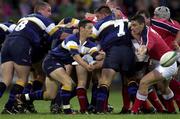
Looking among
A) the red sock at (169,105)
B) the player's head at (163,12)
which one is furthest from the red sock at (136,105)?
the player's head at (163,12)

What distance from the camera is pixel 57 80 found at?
15.0 metres

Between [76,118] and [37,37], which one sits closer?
[76,118]

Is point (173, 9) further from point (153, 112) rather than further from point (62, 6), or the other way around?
point (153, 112)

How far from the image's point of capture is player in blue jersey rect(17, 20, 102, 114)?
14773mm

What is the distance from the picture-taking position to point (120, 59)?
14984 millimetres

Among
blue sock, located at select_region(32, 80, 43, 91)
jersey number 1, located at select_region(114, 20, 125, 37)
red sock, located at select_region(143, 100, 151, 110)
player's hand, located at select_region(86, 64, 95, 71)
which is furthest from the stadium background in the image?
player's hand, located at select_region(86, 64, 95, 71)

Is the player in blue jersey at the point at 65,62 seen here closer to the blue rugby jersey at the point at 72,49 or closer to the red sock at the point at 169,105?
the blue rugby jersey at the point at 72,49

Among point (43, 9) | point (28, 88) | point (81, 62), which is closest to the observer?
point (81, 62)

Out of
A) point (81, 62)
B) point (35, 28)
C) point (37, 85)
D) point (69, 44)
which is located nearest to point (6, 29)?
point (35, 28)

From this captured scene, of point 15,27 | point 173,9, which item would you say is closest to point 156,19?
point 15,27

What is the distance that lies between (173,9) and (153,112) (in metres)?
7.27

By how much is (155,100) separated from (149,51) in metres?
1.23

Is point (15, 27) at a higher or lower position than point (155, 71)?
higher

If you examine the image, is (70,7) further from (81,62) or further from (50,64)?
(81,62)
